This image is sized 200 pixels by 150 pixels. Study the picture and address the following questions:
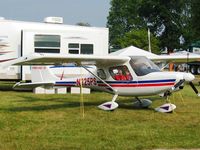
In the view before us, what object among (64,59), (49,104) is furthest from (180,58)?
(64,59)

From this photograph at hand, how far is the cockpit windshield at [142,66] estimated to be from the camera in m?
13.5

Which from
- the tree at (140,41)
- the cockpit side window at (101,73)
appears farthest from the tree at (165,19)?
the cockpit side window at (101,73)

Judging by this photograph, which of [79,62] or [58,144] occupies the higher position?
[79,62]

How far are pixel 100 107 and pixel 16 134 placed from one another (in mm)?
4632

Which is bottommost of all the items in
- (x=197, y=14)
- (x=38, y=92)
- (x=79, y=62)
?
(x=38, y=92)

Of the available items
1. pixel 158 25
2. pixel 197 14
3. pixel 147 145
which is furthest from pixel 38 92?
pixel 158 25

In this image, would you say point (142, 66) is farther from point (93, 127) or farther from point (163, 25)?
point (163, 25)

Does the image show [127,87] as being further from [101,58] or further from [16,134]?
[16,134]

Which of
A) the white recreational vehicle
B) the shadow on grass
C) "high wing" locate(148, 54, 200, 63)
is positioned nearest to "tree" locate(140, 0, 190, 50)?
the white recreational vehicle

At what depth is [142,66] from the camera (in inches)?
539

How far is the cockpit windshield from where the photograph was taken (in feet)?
44.4

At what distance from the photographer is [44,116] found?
1206 centimetres

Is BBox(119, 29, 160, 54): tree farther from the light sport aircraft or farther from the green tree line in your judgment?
the light sport aircraft

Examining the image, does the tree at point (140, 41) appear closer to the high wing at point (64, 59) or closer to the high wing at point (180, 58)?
the high wing at point (180, 58)
